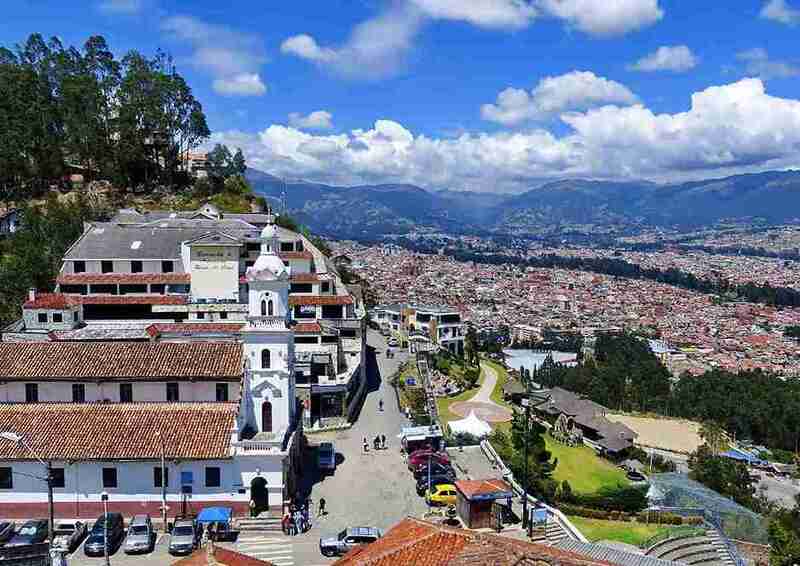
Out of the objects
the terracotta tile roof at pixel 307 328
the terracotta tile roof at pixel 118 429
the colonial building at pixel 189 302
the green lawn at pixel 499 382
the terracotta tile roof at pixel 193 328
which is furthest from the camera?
the green lawn at pixel 499 382

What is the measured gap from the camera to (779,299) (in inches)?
7490

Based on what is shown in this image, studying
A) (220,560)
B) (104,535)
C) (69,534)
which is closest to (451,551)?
(220,560)

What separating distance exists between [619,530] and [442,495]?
24.7ft

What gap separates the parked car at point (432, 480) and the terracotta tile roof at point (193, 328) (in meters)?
14.1

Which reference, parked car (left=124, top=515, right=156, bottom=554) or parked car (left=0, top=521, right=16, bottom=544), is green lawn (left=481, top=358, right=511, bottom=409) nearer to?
parked car (left=124, top=515, right=156, bottom=554)

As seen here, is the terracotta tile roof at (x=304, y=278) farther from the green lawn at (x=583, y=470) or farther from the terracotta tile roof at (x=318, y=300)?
the green lawn at (x=583, y=470)

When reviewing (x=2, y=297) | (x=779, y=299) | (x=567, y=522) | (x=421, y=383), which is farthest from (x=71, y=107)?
(x=779, y=299)

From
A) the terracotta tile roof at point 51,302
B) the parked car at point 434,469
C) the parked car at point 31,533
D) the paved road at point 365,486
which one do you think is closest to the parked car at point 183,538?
the paved road at point 365,486

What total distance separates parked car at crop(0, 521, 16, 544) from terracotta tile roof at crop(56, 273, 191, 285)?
2226cm

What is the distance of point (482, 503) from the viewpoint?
2644cm

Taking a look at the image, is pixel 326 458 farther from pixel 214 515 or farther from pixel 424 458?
pixel 214 515

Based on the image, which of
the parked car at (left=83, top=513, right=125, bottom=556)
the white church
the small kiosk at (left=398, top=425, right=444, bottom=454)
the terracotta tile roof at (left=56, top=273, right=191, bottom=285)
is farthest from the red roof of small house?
the parked car at (left=83, top=513, right=125, bottom=556)

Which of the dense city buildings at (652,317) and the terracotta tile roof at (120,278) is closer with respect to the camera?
the terracotta tile roof at (120,278)

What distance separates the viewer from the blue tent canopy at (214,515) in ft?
86.8
